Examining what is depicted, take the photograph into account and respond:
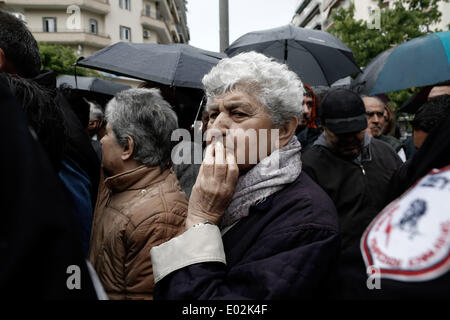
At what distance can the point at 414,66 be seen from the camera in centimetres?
366

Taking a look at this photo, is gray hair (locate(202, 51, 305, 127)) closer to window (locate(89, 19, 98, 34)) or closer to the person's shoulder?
the person's shoulder

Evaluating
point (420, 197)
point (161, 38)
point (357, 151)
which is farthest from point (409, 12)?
point (161, 38)

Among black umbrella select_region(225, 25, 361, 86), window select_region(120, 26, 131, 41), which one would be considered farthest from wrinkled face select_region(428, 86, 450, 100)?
window select_region(120, 26, 131, 41)

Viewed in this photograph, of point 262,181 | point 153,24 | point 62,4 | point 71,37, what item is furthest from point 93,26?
point 262,181

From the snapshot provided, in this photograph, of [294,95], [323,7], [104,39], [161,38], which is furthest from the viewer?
[323,7]

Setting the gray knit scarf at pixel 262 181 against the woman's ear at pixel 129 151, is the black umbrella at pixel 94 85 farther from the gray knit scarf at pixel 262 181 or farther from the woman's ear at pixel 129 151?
the gray knit scarf at pixel 262 181

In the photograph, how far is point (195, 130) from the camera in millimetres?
3338

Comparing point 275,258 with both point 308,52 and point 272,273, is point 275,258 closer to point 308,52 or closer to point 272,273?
point 272,273

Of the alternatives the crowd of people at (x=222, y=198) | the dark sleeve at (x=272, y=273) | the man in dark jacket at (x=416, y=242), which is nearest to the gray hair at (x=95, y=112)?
the crowd of people at (x=222, y=198)

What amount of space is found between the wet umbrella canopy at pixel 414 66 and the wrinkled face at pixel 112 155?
2.78m

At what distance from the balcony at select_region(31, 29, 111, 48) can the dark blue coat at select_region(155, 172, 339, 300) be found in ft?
122

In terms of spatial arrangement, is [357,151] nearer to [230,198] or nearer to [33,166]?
[230,198]

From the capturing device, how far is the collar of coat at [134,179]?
6.86ft

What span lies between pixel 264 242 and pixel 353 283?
558mm
